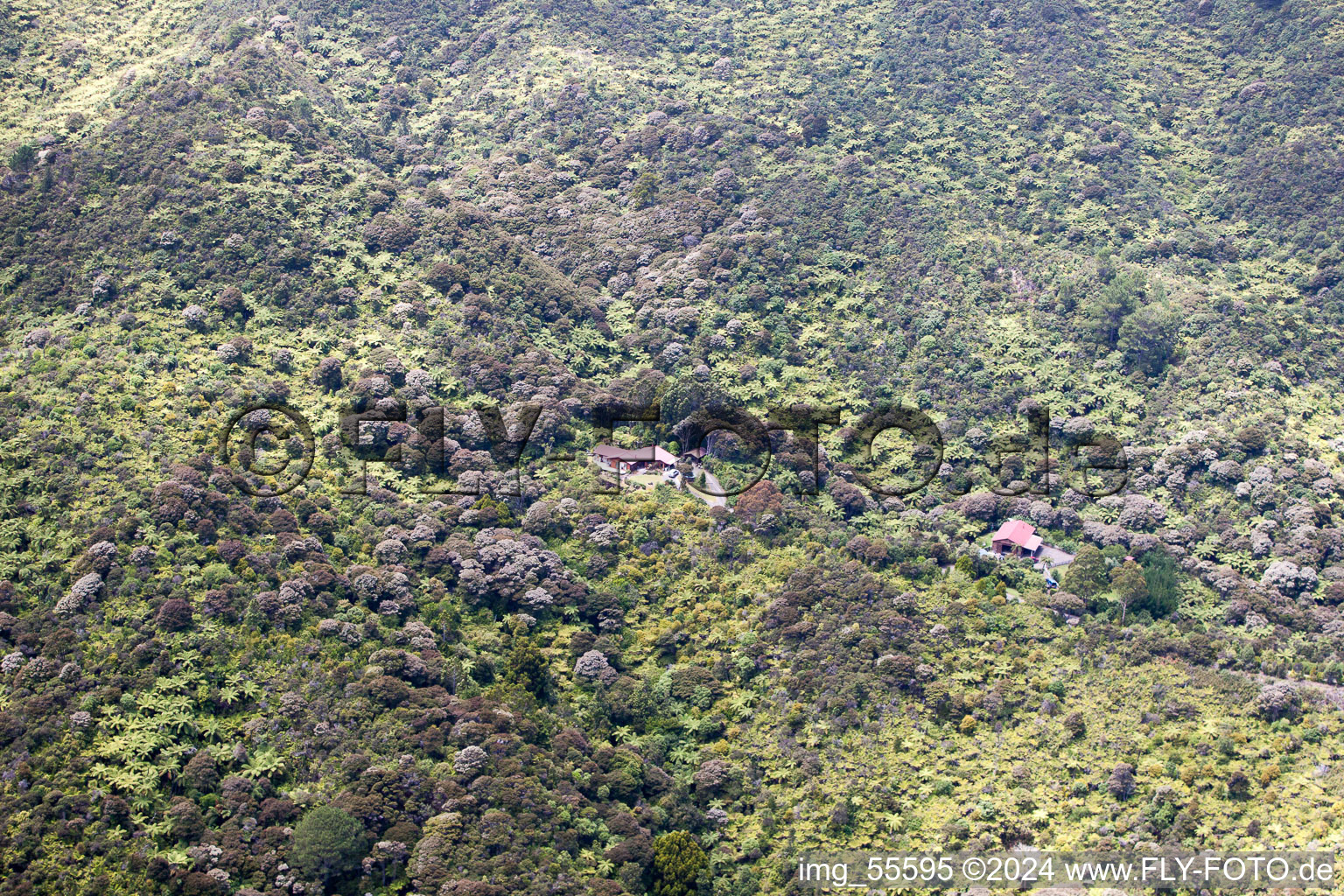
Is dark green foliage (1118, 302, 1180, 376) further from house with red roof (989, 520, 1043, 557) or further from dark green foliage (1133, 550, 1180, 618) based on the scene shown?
dark green foliage (1133, 550, 1180, 618)

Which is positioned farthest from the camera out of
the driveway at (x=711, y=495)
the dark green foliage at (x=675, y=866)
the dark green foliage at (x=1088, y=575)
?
the driveway at (x=711, y=495)

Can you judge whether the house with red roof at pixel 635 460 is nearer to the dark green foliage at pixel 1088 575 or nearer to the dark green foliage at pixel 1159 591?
the dark green foliage at pixel 1088 575

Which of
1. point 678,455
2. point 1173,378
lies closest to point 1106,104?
point 1173,378

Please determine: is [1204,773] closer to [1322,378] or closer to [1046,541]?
[1046,541]

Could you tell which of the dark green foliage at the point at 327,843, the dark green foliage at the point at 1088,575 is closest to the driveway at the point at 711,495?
the dark green foliage at the point at 1088,575

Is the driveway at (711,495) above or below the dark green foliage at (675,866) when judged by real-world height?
above

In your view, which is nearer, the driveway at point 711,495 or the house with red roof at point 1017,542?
the house with red roof at point 1017,542
